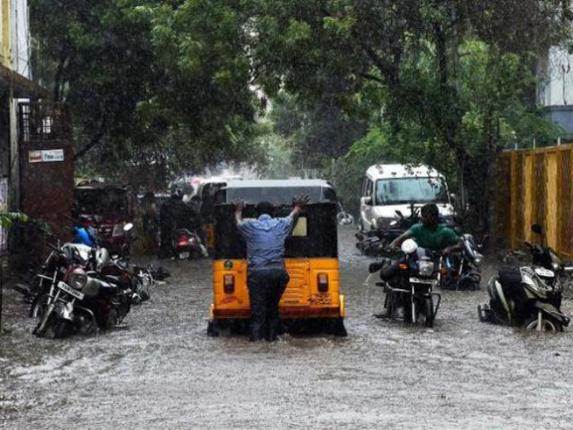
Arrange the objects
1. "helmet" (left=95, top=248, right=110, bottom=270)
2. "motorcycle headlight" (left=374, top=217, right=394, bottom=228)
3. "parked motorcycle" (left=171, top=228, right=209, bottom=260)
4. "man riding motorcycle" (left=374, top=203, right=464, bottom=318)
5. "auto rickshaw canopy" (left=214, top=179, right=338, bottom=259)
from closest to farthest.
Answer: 1. "auto rickshaw canopy" (left=214, top=179, right=338, bottom=259)
2. "helmet" (left=95, top=248, right=110, bottom=270)
3. "man riding motorcycle" (left=374, top=203, right=464, bottom=318)
4. "motorcycle headlight" (left=374, top=217, right=394, bottom=228)
5. "parked motorcycle" (left=171, top=228, right=209, bottom=260)

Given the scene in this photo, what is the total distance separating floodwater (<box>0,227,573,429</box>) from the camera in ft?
28.1

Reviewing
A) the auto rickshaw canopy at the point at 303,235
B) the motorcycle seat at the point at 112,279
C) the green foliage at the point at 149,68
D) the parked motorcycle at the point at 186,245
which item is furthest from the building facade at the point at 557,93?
the auto rickshaw canopy at the point at 303,235

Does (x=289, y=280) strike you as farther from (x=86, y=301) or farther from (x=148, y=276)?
(x=148, y=276)

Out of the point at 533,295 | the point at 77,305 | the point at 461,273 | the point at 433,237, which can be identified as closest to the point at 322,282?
the point at 533,295

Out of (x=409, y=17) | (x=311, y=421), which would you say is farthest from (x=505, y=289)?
(x=409, y=17)

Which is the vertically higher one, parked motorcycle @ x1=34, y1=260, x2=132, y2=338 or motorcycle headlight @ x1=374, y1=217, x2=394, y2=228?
motorcycle headlight @ x1=374, y1=217, x2=394, y2=228

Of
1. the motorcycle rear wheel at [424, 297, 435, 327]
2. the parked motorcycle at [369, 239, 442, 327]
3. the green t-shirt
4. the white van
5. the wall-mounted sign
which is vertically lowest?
the motorcycle rear wheel at [424, 297, 435, 327]

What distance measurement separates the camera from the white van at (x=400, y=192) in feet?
88.4

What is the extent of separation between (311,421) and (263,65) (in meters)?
17.4

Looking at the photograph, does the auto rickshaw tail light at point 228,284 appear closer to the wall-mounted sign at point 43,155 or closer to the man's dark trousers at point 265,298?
the man's dark trousers at point 265,298

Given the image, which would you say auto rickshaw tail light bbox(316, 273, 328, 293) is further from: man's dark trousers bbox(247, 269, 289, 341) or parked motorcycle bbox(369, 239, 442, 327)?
parked motorcycle bbox(369, 239, 442, 327)

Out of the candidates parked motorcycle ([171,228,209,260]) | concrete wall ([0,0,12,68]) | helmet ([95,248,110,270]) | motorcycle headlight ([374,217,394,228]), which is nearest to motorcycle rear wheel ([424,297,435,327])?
helmet ([95,248,110,270])

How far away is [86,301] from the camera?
14.0 m

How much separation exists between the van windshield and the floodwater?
11891 mm
